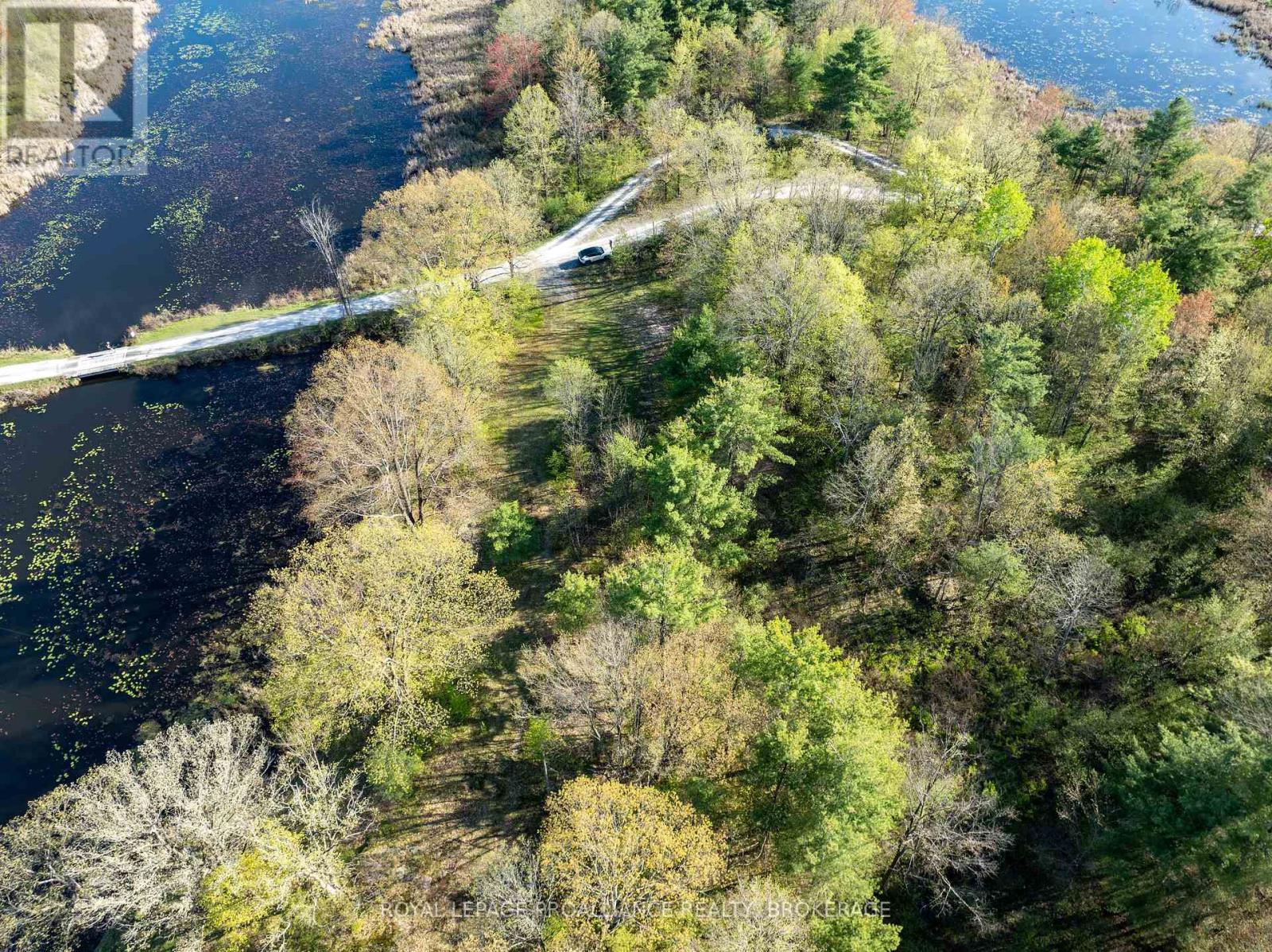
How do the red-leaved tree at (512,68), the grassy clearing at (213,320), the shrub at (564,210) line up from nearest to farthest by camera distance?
the grassy clearing at (213,320), the shrub at (564,210), the red-leaved tree at (512,68)

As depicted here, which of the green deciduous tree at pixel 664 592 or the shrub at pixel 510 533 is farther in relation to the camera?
the shrub at pixel 510 533

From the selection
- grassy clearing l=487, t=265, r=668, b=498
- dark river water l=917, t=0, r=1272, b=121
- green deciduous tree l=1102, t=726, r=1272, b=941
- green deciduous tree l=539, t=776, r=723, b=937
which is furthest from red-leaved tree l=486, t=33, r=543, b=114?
green deciduous tree l=1102, t=726, r=1272, b=941

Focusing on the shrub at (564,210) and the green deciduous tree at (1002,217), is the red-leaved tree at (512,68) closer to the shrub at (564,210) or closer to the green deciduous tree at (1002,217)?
the shrub at (564,210)

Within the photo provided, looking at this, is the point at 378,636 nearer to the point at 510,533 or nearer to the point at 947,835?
the point at 510,533

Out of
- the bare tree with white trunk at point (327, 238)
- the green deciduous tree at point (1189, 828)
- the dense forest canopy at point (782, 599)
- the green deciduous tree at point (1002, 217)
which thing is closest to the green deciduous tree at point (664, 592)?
the dense forest canopy at point (782, 599)

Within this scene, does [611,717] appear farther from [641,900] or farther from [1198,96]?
[1198,96]

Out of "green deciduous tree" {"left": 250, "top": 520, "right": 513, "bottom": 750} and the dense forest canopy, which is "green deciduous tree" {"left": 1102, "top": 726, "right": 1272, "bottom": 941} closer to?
the dense forest canopy

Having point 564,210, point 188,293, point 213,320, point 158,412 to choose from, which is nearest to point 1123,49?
point 564,210
